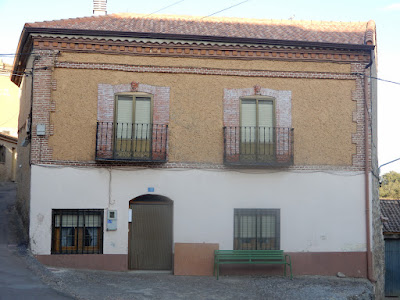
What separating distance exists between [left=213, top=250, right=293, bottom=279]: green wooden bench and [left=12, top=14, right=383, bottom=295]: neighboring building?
289 mm

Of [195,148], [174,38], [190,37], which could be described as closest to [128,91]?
[174,38]

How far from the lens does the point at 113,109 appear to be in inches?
503

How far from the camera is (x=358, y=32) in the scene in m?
15.2

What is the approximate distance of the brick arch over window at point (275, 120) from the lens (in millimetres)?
13086

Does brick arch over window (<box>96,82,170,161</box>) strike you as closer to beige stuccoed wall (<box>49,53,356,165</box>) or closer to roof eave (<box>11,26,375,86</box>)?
beige stuccoed wall (<box>49,53,356,165</box>)

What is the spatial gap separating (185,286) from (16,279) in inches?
150

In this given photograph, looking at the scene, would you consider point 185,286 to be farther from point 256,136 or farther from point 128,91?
point 128,91

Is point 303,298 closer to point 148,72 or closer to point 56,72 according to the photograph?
point 148,72

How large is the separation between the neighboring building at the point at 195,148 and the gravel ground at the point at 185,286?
0.53m

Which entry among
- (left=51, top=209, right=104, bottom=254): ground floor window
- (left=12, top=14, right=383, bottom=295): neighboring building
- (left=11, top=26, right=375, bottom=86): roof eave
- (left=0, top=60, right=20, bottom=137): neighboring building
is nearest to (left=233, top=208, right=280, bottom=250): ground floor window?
(left=12, top=14, right=383, bottom=295): neighboring building

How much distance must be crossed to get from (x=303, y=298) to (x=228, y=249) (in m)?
2.79

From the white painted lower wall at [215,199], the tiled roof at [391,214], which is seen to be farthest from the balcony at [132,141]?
the tiled roof at [391,214]

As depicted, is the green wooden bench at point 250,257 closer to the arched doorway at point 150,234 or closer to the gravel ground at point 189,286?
the gravel ground at point 189,286

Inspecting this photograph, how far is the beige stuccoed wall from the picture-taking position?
12.6 metres
